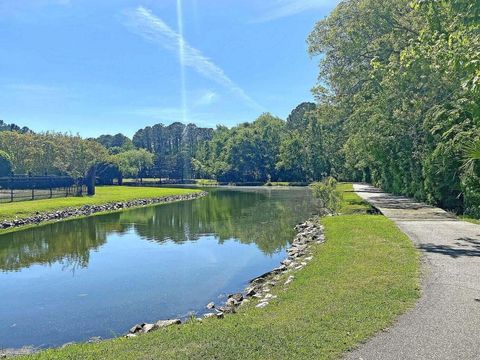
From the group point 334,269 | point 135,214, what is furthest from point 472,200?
point 135,214

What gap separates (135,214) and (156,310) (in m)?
25.5

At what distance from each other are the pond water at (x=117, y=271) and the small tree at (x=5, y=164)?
172ft

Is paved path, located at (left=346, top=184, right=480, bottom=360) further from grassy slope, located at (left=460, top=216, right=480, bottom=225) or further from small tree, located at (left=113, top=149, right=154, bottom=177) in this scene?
small tree, located at (left=113, top=149, right=154, bottom=177)

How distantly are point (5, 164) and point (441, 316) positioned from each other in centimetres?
7905

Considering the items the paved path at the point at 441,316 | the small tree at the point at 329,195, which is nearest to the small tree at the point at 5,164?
the small tree at the point at 329,195

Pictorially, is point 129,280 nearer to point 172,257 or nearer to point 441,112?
point 172,257

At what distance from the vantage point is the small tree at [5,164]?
7088cm

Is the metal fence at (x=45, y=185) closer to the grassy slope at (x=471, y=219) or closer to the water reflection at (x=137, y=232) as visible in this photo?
the water reflection at (x=137, y=232)

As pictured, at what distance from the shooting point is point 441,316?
260 inches

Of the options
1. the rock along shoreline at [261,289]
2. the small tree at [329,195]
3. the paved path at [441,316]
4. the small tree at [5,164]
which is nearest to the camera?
the paved path at [441,316]

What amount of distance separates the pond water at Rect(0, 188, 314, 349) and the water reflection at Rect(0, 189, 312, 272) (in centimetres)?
6

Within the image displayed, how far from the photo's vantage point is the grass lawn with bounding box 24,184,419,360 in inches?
223

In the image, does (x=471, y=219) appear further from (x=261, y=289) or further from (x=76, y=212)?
(x=76, y=212)

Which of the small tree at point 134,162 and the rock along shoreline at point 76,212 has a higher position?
the small tree at point 134,162
